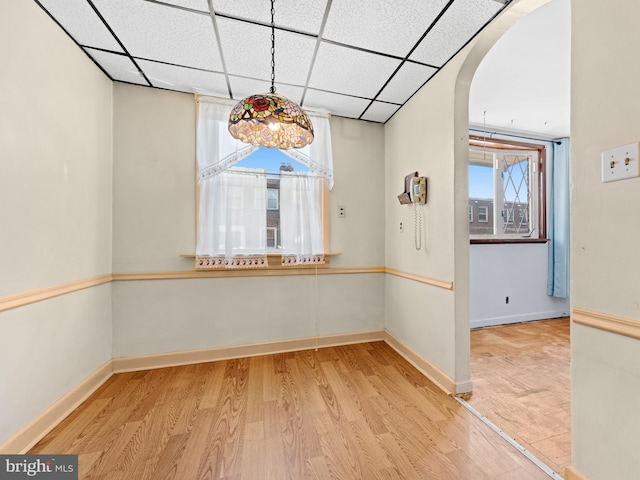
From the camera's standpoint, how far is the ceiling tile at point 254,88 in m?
2.12

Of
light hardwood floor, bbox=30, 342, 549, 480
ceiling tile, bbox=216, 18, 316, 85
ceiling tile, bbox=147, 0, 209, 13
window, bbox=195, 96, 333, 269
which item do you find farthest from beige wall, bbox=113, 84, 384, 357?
ceiling tile, bbox=147, 0, 209, 13

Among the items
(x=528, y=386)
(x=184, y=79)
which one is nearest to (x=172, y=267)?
(x=184, y=79)

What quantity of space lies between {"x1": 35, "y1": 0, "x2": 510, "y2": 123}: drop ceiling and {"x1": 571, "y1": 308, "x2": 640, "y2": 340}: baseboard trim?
Answer: 5.40 ft

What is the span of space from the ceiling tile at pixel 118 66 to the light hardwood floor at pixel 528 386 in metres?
3.51

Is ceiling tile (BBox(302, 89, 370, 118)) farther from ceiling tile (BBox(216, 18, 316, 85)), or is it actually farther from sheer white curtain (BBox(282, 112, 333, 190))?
ceiling tile (BBox(216, 18, 316, 85))

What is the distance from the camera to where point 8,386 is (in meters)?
1.28

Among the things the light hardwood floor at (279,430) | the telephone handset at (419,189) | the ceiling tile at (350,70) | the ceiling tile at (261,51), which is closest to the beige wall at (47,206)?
the light hardwood floor at (279,430)

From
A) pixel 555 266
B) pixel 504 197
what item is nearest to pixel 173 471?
pixel 504 197

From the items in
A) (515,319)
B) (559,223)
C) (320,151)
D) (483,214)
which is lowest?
(515,319)

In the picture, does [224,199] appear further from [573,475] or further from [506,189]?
[506,189]

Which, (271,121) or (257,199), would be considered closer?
(271,121)

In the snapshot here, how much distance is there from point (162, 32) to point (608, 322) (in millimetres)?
2751

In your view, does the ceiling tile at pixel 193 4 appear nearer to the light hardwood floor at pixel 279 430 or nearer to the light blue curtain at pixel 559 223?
the light hardwood floor at pixel 279 430

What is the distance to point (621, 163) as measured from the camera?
950mm
